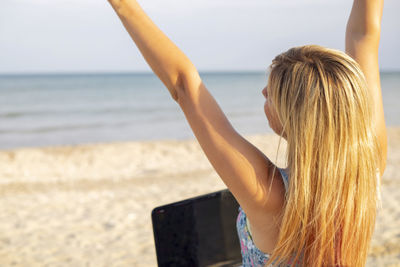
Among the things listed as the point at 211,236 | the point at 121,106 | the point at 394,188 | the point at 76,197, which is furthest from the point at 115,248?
the point at 121,106

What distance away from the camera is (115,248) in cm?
444

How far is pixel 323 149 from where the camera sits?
109 centimetres

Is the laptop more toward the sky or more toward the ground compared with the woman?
more toward the ground

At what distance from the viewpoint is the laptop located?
1681 mm

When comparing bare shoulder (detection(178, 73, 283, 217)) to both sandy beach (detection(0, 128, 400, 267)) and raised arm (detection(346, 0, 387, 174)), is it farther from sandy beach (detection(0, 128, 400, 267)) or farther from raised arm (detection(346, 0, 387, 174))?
sandy beach (detection(0, 128, 400, 267))

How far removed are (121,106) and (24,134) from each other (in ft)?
30.6

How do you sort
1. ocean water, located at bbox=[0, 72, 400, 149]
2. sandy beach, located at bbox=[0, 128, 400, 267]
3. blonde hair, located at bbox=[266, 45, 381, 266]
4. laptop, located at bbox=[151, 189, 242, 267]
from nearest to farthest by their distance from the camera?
1. blonde hair, located at bbox=[266, 45, 381, 266]
2. laptop, located at bbox=[151, 189, 242, 267]
3. sandy beach, located at bbox=[0, 128, 400, 267]
4. ocean water, located at bbox=[0, 72, 400, 149]

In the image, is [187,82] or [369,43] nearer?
[187,82]

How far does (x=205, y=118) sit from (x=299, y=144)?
0.85 ft

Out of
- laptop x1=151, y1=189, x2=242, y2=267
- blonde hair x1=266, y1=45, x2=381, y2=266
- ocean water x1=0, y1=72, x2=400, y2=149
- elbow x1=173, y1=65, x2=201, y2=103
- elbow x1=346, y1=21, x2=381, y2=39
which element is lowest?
ocean water x1=0, y1=72, x2=400, y2=149

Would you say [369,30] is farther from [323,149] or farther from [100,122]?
[100,122]

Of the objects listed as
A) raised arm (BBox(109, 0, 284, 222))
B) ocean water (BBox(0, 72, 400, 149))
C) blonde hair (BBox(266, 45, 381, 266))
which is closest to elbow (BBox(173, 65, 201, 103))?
raised arm (BBox(109, 0, 284, 222))

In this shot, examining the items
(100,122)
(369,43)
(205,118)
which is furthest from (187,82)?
(100,122)

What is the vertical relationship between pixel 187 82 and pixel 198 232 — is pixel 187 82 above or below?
above
